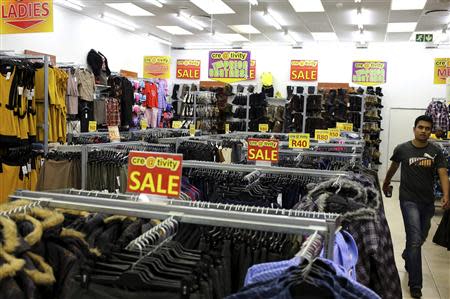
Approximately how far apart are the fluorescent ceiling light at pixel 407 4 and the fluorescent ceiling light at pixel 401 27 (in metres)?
1.78

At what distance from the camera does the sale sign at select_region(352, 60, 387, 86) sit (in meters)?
12.1

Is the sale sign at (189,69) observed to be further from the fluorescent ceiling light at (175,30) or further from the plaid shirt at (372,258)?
the plaid shirt at (372,258)

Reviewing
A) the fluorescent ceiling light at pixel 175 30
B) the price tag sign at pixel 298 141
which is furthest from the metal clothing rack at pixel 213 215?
the fluorescent ceiling light at pixel 175 30

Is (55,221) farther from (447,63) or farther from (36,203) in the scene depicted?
(447,63)

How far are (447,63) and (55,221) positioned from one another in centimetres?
1175

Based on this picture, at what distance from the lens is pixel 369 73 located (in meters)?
12.3

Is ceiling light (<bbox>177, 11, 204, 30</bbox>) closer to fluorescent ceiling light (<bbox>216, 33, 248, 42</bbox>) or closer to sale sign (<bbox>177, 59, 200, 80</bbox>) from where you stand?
sale sign (<bbox>177, 59, 200, 80</bbox>)

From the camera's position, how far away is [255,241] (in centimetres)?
189

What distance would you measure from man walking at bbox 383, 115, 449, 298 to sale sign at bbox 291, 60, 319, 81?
9446 millimetres

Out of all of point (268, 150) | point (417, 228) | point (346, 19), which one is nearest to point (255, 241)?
point (268, 150)

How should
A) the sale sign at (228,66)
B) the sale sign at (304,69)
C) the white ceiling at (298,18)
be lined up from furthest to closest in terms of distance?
1. the sale sign at (304,69)
2. the white ceiling at (298,18)
3. the sale sign at (228,66)

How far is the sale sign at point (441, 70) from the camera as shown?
11.6m

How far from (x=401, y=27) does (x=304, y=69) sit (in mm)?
3014

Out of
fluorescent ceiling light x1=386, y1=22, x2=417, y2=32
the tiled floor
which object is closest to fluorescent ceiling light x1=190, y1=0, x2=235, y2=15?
fluorescent ceiling light x1=386, y1=22, x2=417, y2=32
